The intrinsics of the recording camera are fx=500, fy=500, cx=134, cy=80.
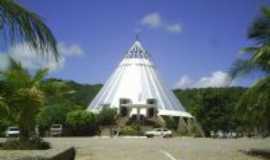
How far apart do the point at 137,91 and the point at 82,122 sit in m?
24.7

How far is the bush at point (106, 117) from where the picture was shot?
7162 cm

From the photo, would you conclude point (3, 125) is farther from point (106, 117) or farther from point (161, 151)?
point (106, 117)

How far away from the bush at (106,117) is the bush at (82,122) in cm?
329

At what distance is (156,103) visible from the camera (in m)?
84.8

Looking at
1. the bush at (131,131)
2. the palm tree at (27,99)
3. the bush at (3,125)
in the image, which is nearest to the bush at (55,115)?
the bush at (131,131)

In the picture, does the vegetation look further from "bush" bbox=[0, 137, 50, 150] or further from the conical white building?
"bush" bbox=[0, 137, 50, 150]

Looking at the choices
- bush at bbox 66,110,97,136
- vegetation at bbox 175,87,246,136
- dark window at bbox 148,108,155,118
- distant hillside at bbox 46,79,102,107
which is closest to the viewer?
bush at bbox 66,110,97,136

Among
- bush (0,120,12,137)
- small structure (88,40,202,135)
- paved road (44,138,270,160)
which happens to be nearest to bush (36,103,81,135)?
bush (0,120,12,137)

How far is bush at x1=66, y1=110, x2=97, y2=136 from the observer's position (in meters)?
64.0

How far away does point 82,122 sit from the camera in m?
65.5

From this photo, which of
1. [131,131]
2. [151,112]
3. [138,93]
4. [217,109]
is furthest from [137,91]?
[217,109]

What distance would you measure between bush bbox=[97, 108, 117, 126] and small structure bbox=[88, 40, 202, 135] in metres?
5.38

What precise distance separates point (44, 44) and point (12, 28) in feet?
2.11

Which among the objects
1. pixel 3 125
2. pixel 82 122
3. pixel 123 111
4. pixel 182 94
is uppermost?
pixel 182 94
